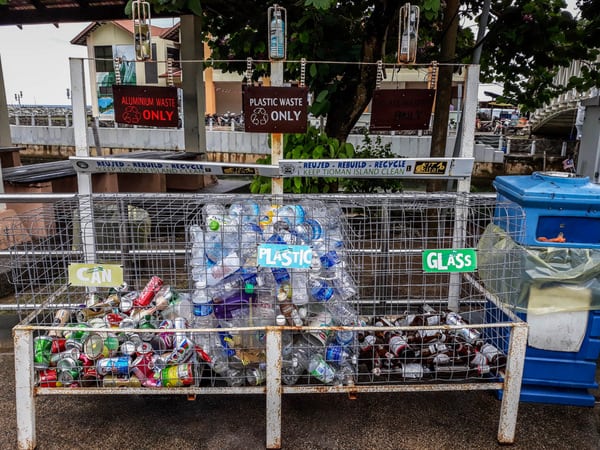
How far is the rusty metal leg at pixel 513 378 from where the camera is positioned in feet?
8.80

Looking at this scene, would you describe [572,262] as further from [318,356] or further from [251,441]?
[251,441]

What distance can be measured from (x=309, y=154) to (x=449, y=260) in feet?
7.99

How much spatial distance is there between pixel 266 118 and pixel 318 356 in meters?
1.82

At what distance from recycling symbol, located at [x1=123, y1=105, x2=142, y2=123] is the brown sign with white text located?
2.82ft

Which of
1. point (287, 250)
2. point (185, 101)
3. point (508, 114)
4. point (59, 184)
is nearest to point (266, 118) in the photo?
point (287, 250)

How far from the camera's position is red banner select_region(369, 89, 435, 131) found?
3633mm

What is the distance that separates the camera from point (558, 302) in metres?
2.98

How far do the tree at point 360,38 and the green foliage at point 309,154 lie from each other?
63 centimetres

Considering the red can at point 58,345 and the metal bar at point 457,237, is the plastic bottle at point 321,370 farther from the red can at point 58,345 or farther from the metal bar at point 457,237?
the red can at point 58,345

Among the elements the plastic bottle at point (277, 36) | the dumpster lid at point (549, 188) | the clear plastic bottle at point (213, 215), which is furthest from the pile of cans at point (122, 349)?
the dumpster lid at point (549, 188)

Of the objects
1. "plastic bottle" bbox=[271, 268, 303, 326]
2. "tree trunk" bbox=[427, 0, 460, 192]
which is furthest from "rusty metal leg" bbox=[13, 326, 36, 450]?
"tree trunk" bbox=[427, 0, 460, 192]

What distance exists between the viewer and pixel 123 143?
20.1 m

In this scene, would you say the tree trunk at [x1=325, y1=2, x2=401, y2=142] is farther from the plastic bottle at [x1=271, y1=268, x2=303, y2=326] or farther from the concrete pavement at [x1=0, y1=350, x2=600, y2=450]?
the concrete pavement at [x1=0, y1=350, x2=600, y2=450]

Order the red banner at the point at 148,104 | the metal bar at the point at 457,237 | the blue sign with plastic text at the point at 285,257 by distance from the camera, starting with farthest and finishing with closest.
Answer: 1. the red banner at the point at 148,104
2. the metal bar at the point at 457,237
3. the blue sign with plastic text at the point at 285,257
